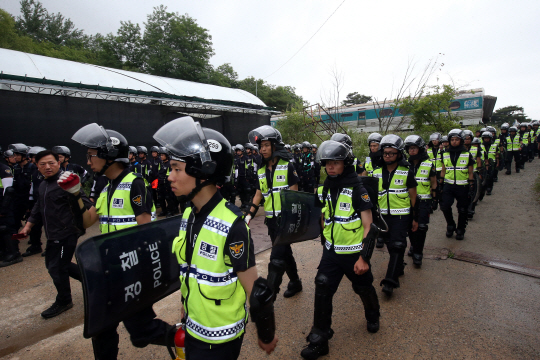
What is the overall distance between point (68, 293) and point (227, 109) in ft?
48.2

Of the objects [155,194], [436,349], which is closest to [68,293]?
[436,349]

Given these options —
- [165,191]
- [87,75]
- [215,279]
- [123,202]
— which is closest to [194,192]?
[215,279]

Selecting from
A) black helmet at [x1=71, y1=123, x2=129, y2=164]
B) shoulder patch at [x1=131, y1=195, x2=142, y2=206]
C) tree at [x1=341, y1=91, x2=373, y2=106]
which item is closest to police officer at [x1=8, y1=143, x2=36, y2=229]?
black helmet at [x1=71, y1=123, x2=129, y2=164]

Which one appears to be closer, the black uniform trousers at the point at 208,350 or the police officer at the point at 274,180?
the black uniform trousers at the point at 208,350

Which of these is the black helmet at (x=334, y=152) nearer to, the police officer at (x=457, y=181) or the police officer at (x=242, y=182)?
the police officer at (x=457, y=181)

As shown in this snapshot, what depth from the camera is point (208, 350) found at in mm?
1780

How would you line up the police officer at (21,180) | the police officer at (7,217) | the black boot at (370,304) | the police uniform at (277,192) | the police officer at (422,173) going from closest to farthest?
the black boot at (370,304) → the police uniform at (277,192) → the police officer at (422,173) → the police officer at (7,217) → the police officer at (21,180)

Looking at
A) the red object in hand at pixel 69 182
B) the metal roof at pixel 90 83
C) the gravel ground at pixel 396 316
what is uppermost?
the metal roof at pixel 90 83

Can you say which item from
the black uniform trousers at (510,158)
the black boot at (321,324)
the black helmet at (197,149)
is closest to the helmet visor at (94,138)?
the black helmet at (197,149)

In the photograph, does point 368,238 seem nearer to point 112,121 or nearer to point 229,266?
point 229,266

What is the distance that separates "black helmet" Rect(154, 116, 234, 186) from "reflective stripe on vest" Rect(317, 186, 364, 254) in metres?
1.54

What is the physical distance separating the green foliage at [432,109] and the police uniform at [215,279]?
17148 mm

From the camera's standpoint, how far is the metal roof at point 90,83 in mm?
10809

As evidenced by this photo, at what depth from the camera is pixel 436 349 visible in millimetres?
2965
